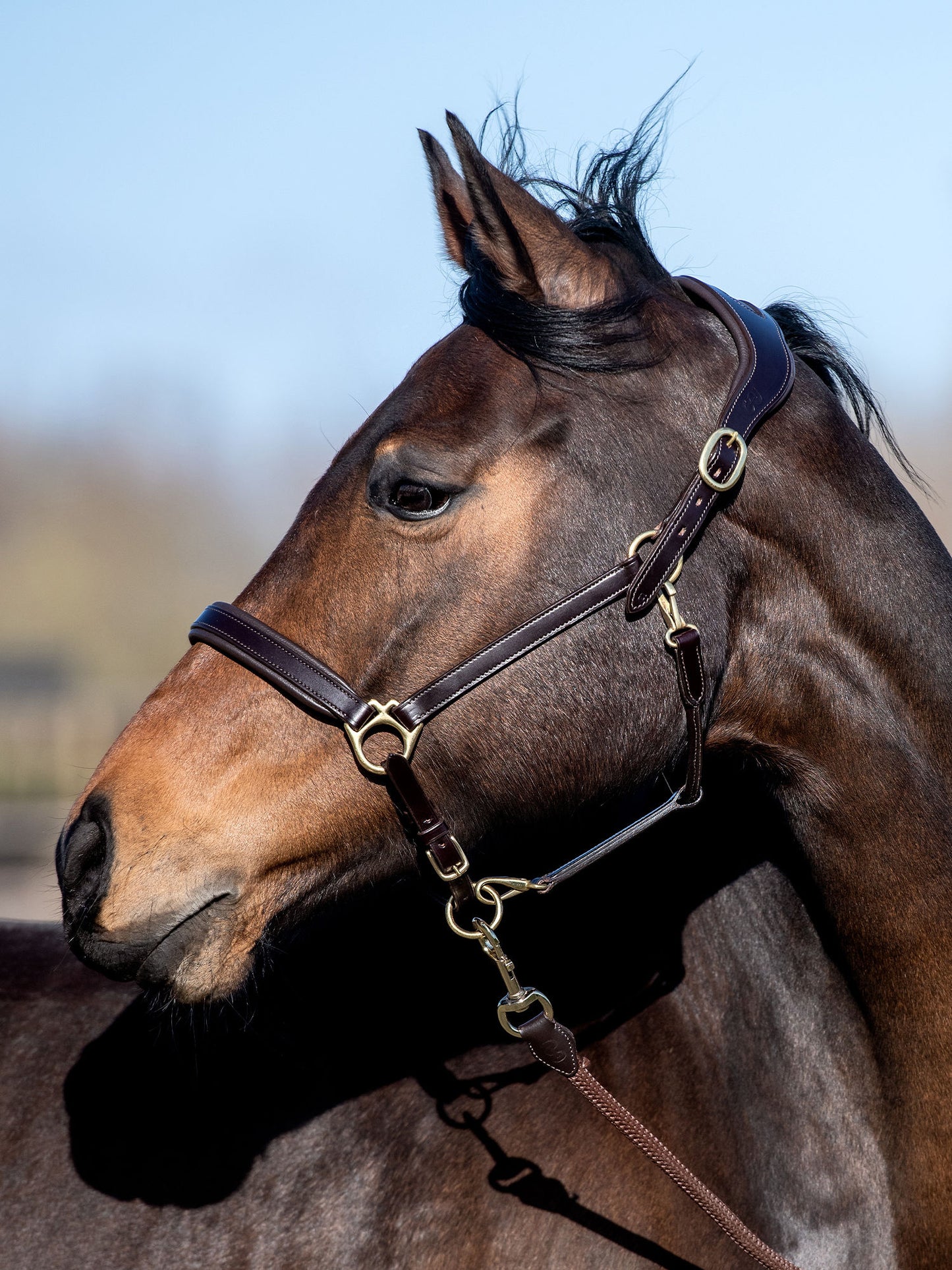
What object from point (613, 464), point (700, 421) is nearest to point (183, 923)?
point (613, 464)

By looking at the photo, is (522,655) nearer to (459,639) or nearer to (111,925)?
(459,639)

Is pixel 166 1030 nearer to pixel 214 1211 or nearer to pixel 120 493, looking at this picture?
pixel 214 1211

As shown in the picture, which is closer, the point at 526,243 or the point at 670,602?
the point at 670,602

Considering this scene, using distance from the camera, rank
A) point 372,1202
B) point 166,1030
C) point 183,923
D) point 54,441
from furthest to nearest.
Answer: point 54,441
point 166,1030
point 372,1202
point 183,923

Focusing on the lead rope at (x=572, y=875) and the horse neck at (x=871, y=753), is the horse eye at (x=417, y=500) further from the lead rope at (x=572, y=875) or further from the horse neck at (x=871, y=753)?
the horse neck at (x=871, y=753)

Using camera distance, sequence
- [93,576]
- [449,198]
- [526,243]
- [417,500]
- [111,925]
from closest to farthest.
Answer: [111,925]
[417,500]
[526,243]
[449,198]
[93,576]

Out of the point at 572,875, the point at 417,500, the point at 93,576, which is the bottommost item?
the point at 93,576

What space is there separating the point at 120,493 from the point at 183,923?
187 ft

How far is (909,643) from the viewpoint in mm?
2236

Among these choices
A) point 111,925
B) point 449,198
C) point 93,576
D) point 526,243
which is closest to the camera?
point 111,925

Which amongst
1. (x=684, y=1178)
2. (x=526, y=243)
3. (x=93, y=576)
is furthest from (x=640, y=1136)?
(x=93, y=576)

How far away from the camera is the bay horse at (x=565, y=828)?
2104 millimetres

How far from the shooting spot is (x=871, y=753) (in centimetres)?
219

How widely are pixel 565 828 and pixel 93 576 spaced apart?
46681 millimetres
